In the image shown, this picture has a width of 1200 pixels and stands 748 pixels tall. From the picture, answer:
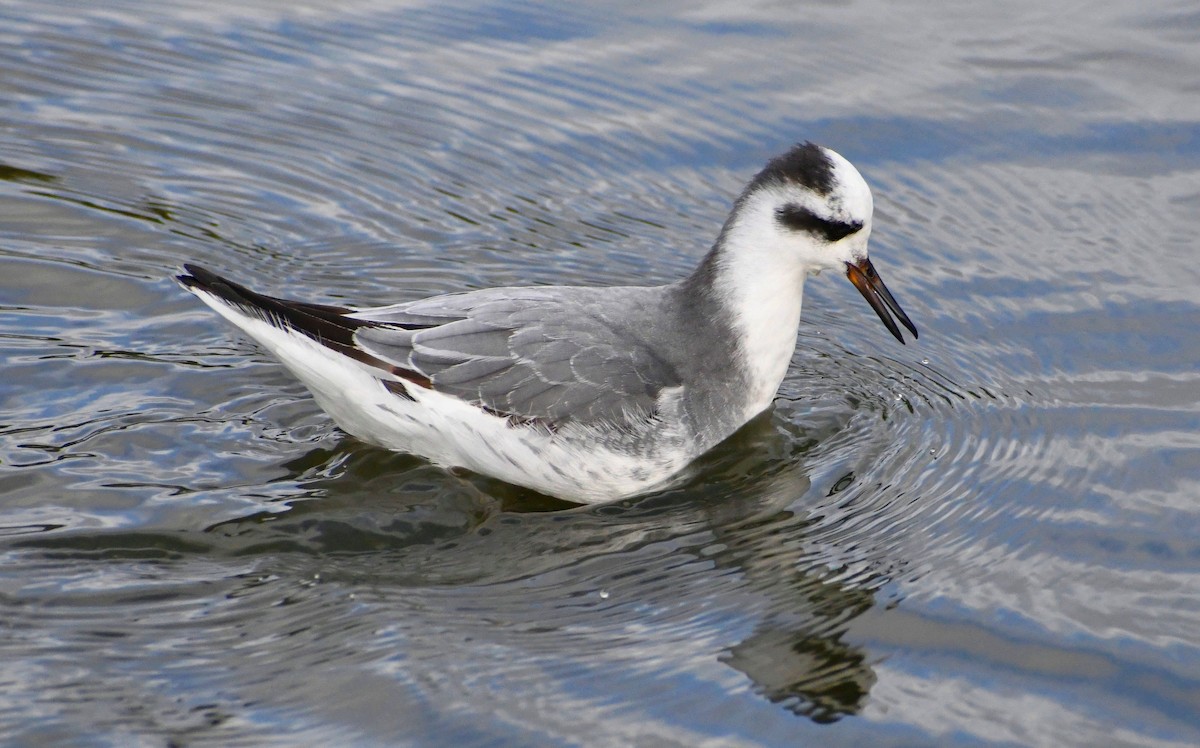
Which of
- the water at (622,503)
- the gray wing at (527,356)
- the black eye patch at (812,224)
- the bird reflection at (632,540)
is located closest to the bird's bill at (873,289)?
the black eye patch at (812,224)

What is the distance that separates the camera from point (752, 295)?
680 cm

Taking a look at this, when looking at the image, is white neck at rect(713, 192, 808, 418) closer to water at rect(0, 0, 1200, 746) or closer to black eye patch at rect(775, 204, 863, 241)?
black eye patch at rect(775, 204, 863, 241)

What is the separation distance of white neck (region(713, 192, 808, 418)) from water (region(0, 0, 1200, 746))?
418mm

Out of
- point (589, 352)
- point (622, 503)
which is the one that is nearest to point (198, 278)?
point (589, 352)

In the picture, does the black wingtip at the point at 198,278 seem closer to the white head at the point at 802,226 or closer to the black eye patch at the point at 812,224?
the white head at the point at 802,226

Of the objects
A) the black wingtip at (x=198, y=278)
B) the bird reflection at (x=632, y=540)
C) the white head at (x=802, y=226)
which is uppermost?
the white head at (x=802, y=226)

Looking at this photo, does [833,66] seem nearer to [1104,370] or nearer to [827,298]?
[827,298]

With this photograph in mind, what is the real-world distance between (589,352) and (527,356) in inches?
11.6

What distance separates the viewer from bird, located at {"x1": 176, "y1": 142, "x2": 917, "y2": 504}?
20.7 ft

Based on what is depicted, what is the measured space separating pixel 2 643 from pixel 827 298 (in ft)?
16.6

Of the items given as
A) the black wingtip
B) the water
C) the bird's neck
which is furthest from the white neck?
the black wingtip

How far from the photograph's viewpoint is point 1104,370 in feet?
24.4

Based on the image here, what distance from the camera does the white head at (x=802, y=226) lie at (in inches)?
261

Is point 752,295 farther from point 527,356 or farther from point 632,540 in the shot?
point 632,540
